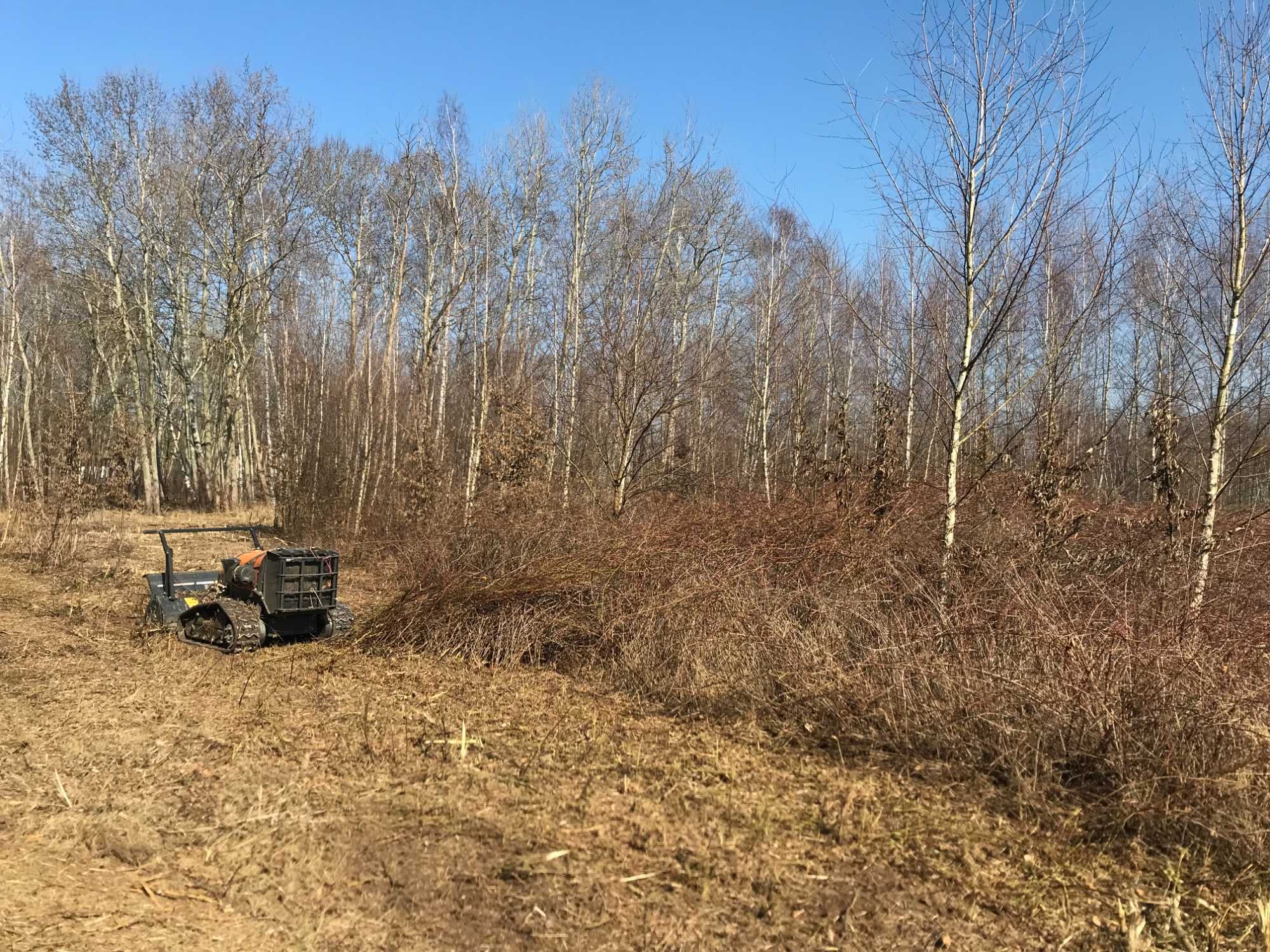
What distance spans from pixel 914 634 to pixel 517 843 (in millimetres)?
3022

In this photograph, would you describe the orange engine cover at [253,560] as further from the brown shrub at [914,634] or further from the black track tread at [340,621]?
the brown shrub at [914,634]

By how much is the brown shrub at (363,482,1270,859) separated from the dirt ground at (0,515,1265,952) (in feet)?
1.12

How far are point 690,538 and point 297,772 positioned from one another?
4072 millimetres

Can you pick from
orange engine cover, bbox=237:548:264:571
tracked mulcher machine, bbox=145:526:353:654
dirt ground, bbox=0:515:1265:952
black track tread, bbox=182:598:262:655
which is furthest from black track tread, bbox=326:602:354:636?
dirt ground, bbox=0:515:1265:952

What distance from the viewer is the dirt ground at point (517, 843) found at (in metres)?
2.86

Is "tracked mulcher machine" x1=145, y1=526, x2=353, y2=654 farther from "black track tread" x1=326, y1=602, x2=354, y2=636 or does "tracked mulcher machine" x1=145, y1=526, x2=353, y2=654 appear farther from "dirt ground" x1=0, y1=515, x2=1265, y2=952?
"dirt ground" x1=0, y1=515, x2=1265, y2=952

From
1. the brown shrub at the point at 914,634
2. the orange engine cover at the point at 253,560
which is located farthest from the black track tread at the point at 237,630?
the brown shrub at the point at 914,634

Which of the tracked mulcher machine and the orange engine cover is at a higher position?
the orange engine cover

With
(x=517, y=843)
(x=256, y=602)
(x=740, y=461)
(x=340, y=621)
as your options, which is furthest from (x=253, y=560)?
(x=740, y=461)

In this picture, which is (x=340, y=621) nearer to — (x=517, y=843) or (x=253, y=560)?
(x=253, y=560)

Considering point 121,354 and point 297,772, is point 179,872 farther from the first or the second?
point 121,354

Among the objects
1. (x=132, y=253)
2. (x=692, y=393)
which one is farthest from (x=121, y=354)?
(x=692, y=393)

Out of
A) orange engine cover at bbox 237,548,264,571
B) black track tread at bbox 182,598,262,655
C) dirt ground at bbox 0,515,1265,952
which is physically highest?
orange engine cover at bbox 237,548,264,571

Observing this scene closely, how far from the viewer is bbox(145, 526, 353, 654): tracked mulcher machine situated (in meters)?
6.93
